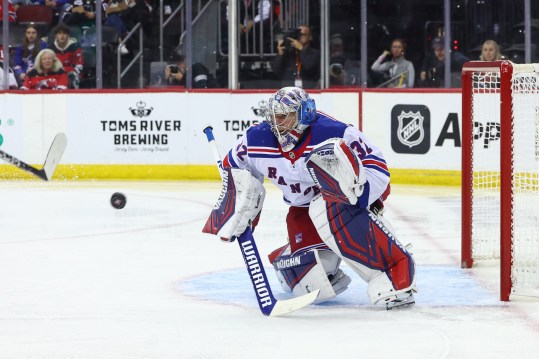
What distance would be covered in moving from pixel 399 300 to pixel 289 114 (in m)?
0.79

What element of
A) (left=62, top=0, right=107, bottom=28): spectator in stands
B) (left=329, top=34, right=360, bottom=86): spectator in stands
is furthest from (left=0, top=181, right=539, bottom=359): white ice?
(left=62, top=0, right=107, bottom=28): spectator in stands

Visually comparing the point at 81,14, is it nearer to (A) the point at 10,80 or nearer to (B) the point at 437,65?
(A) the point at 10,80

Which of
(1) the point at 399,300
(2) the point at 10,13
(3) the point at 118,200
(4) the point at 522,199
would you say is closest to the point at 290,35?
(2) the point at 10,13

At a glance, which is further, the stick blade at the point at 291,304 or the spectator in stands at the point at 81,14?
the spectator in stands at the point at 81,14

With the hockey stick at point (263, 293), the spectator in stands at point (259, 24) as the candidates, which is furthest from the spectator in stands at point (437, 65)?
the hockey stick at point (263, 293)

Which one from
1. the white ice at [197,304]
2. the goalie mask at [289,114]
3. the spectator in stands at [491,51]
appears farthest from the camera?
the spectator in stands at [491,51]

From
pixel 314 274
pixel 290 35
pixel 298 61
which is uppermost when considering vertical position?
pixel 290 35

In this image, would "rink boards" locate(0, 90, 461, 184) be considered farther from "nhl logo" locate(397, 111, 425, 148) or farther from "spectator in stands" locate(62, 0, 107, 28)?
"nhl logo" locate(397, 111, 425, 148)

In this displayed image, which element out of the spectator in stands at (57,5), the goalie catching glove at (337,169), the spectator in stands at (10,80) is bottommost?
the goalie catching glove at (337,169)

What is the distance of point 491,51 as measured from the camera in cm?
923

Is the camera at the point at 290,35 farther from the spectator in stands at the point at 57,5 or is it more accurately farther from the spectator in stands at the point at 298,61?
the spectator in stands at the point at 57,5

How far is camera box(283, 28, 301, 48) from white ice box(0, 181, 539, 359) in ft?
9.44

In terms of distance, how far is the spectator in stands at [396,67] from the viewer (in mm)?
9547

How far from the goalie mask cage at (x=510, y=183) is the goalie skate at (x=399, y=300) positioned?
413mm
